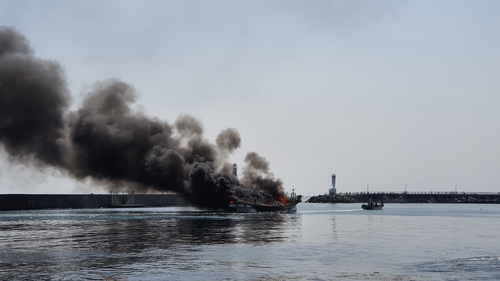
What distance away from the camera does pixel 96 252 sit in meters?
63.6

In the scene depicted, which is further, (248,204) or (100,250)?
(248,204)

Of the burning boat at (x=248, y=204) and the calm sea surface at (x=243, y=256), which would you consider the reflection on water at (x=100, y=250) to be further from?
the burning boat at (x=248, y=204)

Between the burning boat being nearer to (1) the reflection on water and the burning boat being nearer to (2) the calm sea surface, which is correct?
(1) the reflection on water

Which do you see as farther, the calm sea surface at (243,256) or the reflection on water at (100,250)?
the reflection on water at (100,250)

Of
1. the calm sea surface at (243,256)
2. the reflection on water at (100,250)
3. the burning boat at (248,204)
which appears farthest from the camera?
the burning boat at (248,204)

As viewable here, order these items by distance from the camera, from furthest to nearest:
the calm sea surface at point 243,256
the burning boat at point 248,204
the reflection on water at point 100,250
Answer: the burning boat at point 248,204
the reflection on water at point 100,250
the calm sea surface at point 243,256

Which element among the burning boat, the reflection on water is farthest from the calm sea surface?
the burning boat

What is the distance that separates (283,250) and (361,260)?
1136cm

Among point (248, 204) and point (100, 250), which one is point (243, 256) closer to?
point (100, 250)

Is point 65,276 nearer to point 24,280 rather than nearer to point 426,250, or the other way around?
point 24,280

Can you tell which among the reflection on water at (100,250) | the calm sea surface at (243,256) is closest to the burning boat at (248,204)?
the reflection on water at (100,250)

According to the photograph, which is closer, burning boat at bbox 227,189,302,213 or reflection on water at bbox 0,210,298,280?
reflection on water at bbox 0,210,298,280

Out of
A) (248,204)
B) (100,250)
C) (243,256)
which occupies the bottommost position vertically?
(243,256)

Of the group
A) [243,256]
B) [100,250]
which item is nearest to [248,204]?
[100,250]
